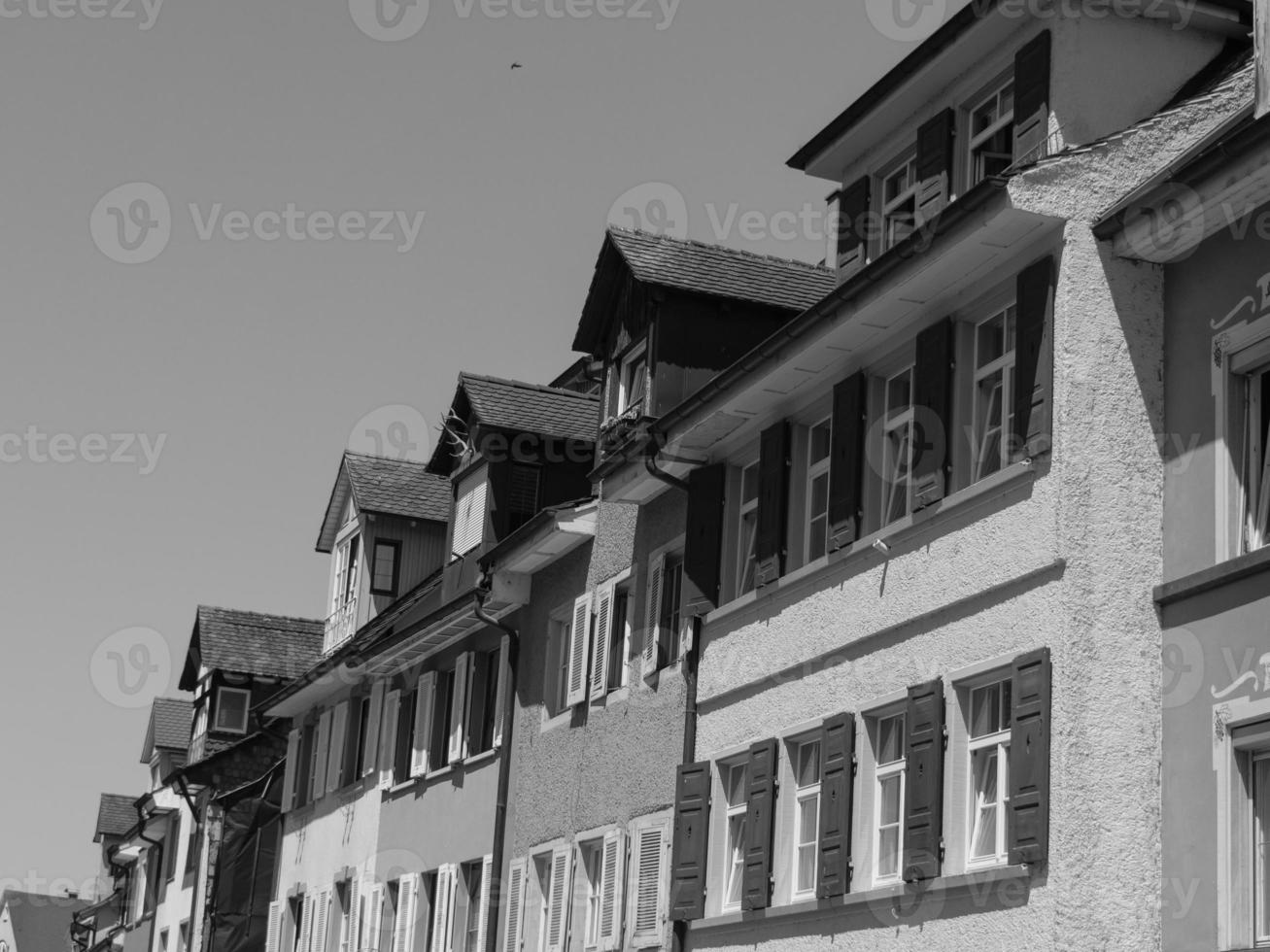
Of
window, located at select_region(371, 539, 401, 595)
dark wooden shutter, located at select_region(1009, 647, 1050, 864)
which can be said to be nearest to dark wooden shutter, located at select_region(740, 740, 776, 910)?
dark wooden shutter, located at select_region(1009, 647, 1050, 864)

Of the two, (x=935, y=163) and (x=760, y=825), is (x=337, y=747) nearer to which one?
(x=760, y=825)

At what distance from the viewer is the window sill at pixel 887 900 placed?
14969mm

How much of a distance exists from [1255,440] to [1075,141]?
12.0 ft

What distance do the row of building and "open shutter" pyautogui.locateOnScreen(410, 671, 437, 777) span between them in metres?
0.82

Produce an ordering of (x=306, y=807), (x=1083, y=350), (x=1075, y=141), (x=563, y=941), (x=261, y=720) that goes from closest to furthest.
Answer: (x=1083, y=350) < (x=1075, y=141) < (x=563, y=941) < (x=306, y=807) < (x=261, y=720)

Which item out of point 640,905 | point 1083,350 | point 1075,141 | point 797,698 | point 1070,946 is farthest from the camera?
point 640,905

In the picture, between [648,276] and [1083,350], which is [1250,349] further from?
[648,276]

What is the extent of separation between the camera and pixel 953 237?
16109 mm

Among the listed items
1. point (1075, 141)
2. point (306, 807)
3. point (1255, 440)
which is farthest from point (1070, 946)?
point (306, 807)

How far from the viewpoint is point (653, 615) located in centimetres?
2280

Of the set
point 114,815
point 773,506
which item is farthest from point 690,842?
point 114,815

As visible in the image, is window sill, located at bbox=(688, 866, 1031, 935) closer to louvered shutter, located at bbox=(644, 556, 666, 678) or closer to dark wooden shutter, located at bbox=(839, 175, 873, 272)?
louvered shutter, located at bbox=(644, 556, 666, 678)

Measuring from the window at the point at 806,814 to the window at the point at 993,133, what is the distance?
16.5ft

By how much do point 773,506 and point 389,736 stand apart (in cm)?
1328
